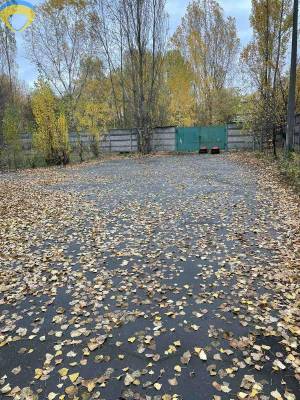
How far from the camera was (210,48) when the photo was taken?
28594 mm

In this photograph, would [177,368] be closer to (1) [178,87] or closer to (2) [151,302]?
(2) [151,302]

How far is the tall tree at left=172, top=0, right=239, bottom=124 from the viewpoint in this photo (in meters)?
28.6

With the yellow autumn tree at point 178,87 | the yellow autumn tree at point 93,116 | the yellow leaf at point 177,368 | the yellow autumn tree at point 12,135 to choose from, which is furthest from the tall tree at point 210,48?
the yellow leaf at point 177,368

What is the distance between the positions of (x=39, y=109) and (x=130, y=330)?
17089 millimetres

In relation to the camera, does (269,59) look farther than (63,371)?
Yes

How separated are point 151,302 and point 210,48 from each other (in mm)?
29006

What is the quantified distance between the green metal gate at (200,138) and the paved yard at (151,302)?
1634 cm

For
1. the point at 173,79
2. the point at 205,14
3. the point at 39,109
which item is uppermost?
the point at 205,14

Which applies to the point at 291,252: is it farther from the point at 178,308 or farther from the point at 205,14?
the point at 205,14

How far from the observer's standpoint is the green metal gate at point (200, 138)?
23.9m

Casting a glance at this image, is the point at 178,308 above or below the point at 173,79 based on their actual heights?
below

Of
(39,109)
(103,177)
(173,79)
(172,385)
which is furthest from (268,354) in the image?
(173,79)

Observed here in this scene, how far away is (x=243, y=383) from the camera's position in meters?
2.71

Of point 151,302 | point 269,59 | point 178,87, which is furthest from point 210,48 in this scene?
point 151,302
